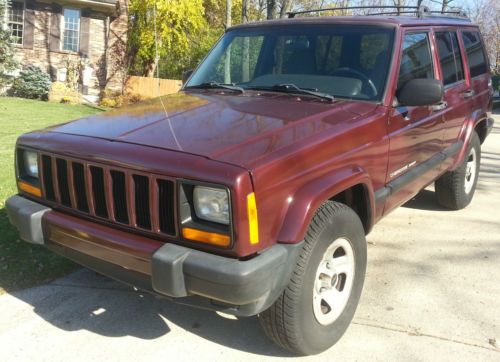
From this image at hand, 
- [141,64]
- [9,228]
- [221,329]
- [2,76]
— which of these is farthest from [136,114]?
[141,64]

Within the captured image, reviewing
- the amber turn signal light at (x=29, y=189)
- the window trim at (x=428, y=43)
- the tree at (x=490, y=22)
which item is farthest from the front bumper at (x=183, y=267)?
the tree at (x=490, y=22)

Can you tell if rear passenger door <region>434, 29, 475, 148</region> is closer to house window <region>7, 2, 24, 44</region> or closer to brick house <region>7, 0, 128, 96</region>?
brick house <region>7, 0, 128, 96</region>

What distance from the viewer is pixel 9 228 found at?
4.70 metres

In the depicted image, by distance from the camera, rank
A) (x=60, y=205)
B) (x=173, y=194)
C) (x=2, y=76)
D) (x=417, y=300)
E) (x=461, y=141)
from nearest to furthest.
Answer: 1. (x=173, y=194)
2. (x=60, y=205)
3. (x=417, y=300)
4. (x=461, y=141)
5. (x=2, y=76)

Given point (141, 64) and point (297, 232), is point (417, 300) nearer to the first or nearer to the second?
point (297, 232)

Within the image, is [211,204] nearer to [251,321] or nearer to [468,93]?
[251,321]

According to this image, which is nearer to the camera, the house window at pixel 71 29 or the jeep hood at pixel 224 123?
the jeep hood at pixel 224 123

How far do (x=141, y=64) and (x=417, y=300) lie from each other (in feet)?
72.1

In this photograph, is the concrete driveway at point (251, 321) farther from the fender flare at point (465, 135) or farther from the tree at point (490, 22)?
the tree at point (490, 22)

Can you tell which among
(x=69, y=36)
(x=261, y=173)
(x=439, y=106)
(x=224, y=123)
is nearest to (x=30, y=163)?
(x=224, y=123)

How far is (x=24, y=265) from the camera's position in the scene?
13.4 feet

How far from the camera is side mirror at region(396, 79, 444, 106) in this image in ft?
11.4

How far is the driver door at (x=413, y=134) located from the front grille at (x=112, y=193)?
176 centimetres

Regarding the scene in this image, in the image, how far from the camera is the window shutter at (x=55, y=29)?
64.2ft
